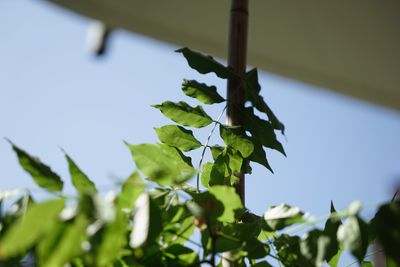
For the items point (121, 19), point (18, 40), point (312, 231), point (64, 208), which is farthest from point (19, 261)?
point (18, 40)

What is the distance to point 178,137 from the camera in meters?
0.37

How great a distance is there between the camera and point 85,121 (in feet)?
6.48

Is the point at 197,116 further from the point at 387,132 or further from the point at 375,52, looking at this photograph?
the point at 387,132

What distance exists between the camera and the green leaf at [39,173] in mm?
258

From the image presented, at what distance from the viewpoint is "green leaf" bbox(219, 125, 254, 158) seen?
0.36m

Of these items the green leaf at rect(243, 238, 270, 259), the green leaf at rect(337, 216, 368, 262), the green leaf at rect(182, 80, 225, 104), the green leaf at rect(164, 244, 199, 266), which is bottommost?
the green leaf at rect(164, 244, 199, 266)

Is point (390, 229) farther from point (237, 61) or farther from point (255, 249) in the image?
point (237, 61)

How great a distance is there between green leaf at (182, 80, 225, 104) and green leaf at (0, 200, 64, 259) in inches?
8.0

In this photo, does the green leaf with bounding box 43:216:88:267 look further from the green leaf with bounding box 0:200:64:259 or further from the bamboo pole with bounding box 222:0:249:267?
the bamboo pole with bounding box 222:0:249:267

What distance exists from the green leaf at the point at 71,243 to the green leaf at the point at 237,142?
0.18 meters

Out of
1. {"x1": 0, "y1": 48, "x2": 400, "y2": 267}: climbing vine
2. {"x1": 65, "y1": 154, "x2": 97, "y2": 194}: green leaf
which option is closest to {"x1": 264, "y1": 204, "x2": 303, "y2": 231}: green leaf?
{"x1": 0, "y1": 48, "x2": 400, "y2": 267}: climbing vine

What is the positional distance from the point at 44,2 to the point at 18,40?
656 millimetres

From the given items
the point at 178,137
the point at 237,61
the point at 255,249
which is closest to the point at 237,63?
the point at 237,61

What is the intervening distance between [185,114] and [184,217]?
0.12 meters
